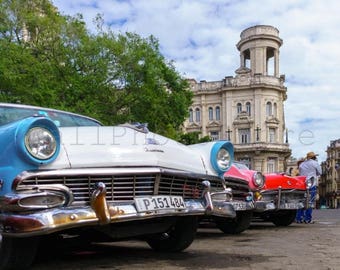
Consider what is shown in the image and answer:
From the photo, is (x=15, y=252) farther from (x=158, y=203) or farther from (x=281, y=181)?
(x=281, y=181)

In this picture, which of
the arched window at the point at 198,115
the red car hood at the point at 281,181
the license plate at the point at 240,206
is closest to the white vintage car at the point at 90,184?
the license plate at the point at 240,206

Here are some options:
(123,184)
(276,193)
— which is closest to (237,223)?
(276,193)

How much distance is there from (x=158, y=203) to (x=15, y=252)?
116 cm

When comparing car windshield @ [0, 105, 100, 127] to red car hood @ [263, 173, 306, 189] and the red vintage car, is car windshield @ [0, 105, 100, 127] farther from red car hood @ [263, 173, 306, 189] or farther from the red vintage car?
red car hood @ [263, 173, 306, 189]

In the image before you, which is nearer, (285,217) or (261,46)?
(285,217)

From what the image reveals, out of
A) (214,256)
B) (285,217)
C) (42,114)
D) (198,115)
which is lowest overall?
(285,217)

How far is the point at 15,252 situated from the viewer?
3.83 m

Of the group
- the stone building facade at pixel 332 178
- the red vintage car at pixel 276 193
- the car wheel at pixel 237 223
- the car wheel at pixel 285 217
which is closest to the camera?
the car wheel at pixel 237 223

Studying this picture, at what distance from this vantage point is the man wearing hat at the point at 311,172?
10.2 metres

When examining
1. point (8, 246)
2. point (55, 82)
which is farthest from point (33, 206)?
point (55, 82)

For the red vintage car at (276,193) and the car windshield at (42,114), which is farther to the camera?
the red vintage car at (276,193)

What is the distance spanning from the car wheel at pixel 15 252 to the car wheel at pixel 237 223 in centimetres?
409

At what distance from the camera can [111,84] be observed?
812 inches

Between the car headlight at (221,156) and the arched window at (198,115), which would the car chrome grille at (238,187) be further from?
the arched window at (198,115)
